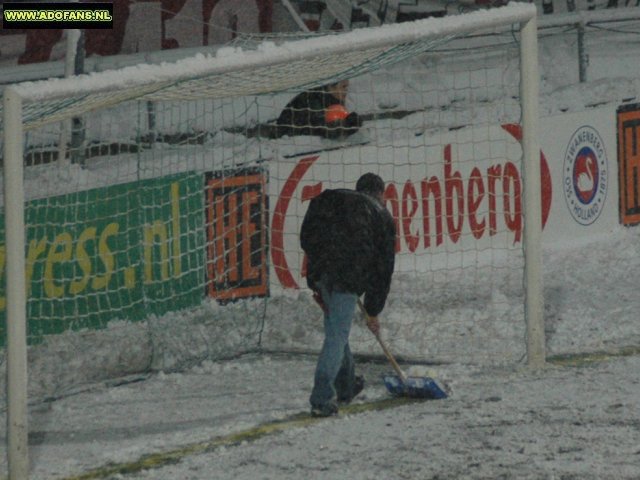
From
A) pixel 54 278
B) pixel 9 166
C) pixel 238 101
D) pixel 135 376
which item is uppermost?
pixel 238 101

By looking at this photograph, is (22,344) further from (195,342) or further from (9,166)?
(195,342)

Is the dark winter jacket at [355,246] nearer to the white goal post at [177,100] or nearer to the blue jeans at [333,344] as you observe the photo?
the blue jeans at [333,344]

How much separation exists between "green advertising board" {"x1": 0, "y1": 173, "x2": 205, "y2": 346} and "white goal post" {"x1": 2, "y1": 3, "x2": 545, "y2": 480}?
0.05 feet

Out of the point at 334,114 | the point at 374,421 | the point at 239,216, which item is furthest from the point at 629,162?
the point at 374,421

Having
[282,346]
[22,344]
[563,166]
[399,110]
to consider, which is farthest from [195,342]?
[399,110]

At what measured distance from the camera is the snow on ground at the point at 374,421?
701 cm

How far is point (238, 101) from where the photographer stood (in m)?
13.8

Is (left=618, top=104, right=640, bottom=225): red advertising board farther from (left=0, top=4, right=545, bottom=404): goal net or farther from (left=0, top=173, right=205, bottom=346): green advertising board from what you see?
(left=0, top=173, right=205, bottom=346): green advertising board

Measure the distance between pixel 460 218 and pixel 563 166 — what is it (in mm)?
1753

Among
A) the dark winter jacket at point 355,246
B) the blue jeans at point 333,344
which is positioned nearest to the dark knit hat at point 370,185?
the dark winter jacket at point 355,246

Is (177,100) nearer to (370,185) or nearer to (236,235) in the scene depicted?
(370,185)

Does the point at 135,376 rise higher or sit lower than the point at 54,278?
lower

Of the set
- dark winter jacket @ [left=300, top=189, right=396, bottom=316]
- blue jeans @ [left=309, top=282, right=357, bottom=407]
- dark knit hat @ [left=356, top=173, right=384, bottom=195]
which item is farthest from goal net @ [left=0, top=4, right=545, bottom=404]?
blue jeans @ [left=309, top=282, right=357, bottom=407]

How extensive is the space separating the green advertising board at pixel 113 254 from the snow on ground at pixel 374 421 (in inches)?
10.8
